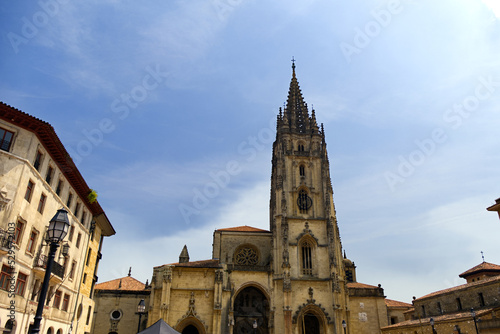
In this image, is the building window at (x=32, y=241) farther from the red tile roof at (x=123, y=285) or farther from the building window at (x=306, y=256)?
the building window at (x=306, y=256)

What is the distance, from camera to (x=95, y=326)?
36.5 metres

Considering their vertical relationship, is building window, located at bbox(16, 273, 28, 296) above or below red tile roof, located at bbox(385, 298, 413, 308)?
below

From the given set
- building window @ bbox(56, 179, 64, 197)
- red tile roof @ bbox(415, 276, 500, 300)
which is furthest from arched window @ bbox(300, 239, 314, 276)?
building window @ bbox(56, 179, 64, 197)

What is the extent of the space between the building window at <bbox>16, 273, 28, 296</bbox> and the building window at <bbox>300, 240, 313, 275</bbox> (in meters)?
29.2

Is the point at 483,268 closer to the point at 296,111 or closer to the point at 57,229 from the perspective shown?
the point at 296,111

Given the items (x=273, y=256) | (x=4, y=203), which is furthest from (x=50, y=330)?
(x=273, y=256)

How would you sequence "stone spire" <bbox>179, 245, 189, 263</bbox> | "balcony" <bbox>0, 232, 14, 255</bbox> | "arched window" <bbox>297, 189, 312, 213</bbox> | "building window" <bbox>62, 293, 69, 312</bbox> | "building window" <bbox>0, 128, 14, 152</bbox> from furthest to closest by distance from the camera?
"stone spire" <bbox>179, 245, 189, 263</bbox> < "arched window" <bbox>297, 189, 312, 213</bbox> < "building window" <bbox>62, 293, 69, 312</bbox> < "building window" <bbox>0, 128, 14, 152</bbox> < "balcony" <bbox>0, 232, 14, 255</bbox>

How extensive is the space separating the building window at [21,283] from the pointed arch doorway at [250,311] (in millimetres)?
24809

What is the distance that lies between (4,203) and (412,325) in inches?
1446

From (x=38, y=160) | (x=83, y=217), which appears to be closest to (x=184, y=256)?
(x=83, y=217)

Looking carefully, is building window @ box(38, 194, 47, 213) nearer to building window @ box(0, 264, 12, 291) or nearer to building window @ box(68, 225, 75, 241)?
building window @ box(0, 264, 12, 291)

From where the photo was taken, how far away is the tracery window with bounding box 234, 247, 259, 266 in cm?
4350

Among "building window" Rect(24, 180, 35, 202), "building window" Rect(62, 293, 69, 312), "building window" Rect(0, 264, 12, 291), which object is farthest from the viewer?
"building window" Rect(62, 293, 69, 312)

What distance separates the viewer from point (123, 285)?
41.9m
